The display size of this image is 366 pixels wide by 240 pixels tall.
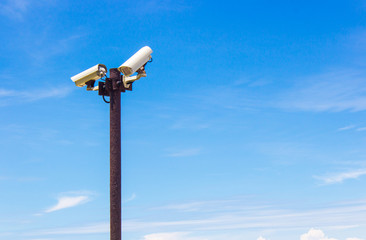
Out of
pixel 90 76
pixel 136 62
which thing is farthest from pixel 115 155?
pixel 136 62

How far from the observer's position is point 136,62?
15.3 m

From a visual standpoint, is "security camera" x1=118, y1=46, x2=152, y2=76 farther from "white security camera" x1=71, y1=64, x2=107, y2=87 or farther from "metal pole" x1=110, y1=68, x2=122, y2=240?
"white security camera" x1=71, y1=64, x2=107, y2=87

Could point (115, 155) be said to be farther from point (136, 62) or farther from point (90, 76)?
point (136, 62)

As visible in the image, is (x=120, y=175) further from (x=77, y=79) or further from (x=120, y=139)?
(x=77, y=79)

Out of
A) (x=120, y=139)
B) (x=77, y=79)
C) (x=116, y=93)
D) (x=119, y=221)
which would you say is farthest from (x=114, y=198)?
(x=77, y=79)

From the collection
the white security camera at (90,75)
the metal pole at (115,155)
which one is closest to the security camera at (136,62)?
the metal pole at (115,155)

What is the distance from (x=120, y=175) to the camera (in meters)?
14.8

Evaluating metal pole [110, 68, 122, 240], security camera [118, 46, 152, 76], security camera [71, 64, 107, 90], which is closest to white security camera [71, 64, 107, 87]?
security camera [71, 64, 107, 90]

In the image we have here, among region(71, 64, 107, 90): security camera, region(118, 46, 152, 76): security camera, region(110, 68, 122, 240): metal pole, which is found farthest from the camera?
region(71, 64, 107, 90): security camera

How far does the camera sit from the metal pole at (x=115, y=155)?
1444 centimetres

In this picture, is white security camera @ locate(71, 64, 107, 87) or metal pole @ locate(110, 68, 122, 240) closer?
metal pole @ locate(110, 68, 122, 240)

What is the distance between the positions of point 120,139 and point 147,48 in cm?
334

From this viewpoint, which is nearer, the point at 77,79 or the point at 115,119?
the point at 115,119

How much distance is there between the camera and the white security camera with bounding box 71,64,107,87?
50.4ft
